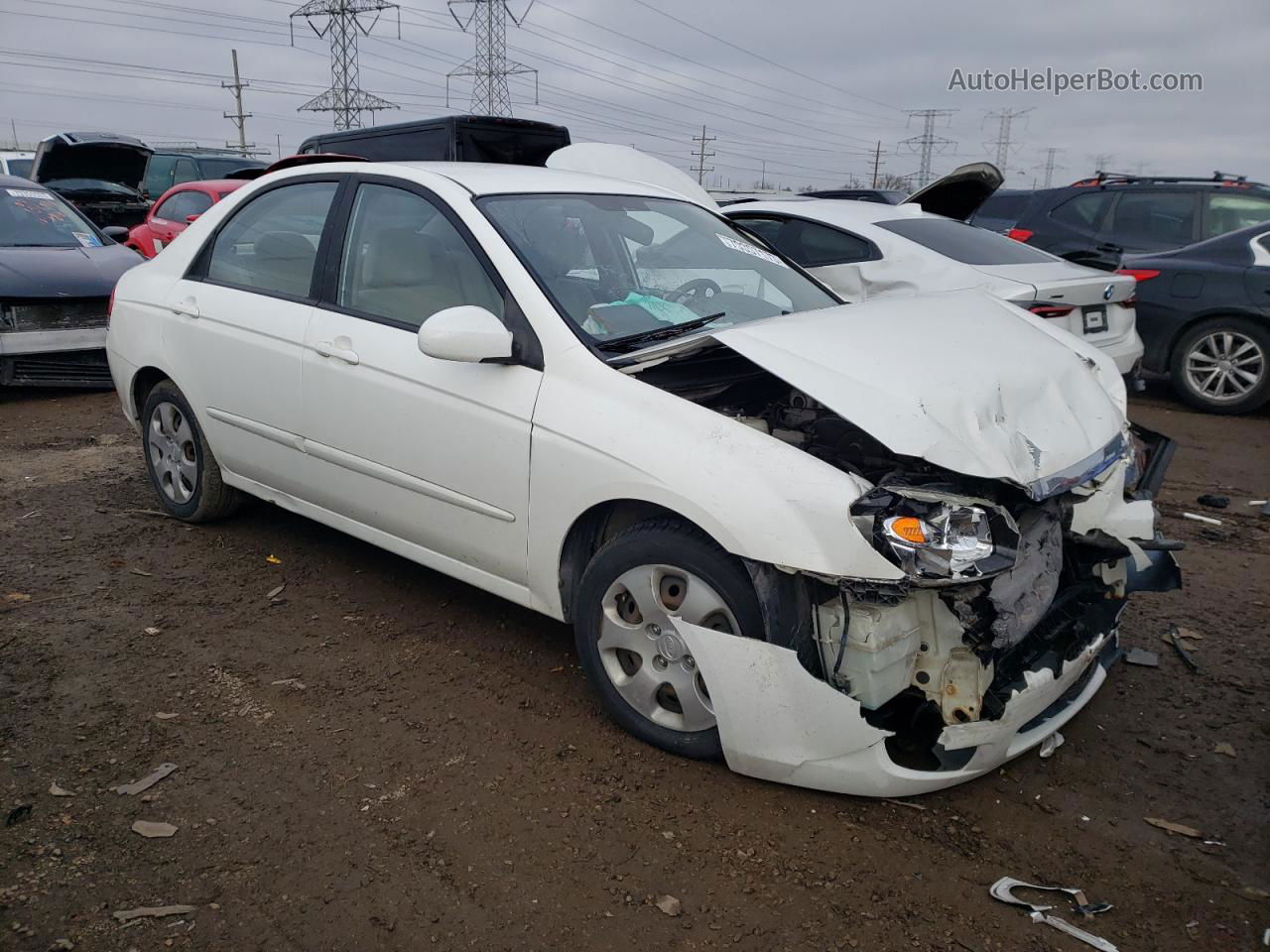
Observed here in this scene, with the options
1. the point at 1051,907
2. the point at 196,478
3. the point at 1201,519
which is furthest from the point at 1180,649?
the point at 196,478

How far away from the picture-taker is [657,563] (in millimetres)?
2859

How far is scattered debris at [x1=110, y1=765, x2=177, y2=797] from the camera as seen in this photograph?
2.82m

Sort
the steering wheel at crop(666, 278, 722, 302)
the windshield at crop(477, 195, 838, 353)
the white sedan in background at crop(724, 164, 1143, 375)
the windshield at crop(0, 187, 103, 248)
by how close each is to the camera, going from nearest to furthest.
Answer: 1. the windshield at crop(477, 195, 838, 353)
2. the steering wheel at crop(666, 278, 722, 302)
3. the white sedan in background at crop(724, 164, 1143, 375)
4. the windshield at crop(0, 187, 103, 248)

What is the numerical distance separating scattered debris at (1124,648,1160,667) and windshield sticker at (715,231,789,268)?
2.07m

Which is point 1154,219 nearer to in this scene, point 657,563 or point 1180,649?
point 1180,649

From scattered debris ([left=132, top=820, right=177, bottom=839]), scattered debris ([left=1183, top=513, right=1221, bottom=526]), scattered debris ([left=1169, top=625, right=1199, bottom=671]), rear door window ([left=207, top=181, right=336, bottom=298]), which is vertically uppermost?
rear door window ([left=207, top=181, right=336, bottom=298])

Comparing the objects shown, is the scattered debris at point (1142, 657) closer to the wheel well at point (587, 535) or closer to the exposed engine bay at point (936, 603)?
the exposed engine bay at point (936, 603)

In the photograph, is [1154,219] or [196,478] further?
[1154,219]

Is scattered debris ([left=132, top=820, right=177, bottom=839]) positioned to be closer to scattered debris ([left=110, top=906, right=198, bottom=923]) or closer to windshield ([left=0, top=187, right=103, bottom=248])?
scattered debris ([left=110, top=906, right=198, bottom=923])

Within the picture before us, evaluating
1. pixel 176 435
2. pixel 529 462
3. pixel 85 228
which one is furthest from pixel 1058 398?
pixel 85 228

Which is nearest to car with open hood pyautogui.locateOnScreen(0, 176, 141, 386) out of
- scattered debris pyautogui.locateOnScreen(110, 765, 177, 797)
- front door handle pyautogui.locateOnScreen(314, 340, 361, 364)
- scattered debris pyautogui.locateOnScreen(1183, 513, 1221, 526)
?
front door handle pyautogui.locateOnScreen(314, 340, 361, 364)

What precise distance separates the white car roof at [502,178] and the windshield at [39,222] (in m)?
5.29

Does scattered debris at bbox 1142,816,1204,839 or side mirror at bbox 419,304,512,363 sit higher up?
side mirror at bbox 419,304,512,363

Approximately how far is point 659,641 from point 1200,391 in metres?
6.83
